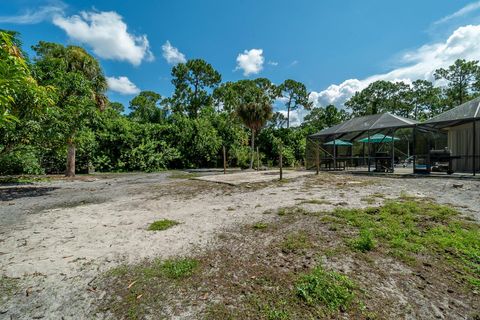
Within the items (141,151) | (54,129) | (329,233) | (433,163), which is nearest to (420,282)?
(329,233)

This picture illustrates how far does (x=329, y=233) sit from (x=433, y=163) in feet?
39.4

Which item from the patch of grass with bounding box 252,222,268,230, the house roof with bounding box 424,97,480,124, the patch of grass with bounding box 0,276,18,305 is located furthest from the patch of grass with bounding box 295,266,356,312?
the house roof with bounding box 424,97,480,124

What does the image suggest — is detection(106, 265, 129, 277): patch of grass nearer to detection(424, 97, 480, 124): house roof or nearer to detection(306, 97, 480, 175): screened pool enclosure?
detection(306, 97, 480, 175): screened pool enclosure

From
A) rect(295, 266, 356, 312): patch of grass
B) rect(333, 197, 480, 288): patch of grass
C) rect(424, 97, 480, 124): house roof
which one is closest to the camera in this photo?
rect(295, 266, 356, 312): patch of grass

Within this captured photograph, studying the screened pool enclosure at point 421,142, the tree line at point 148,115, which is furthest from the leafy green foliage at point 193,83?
the screened pool enclosure at point 421,142

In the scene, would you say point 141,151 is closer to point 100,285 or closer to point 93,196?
point 93,196

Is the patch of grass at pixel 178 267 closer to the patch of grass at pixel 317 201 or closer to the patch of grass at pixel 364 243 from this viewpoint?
the patch of grass at pixel 364 243

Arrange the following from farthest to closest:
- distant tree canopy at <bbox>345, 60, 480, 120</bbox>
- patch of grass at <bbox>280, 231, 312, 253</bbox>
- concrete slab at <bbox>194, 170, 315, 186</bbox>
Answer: distant tree canopy at <bbox>345, 60, 480, 120</bbox> < concrete slab at <bbox>194, 170, 315, 186</bbox> < patch of grass at <bbox>280, 231, 312, 253</bbox>

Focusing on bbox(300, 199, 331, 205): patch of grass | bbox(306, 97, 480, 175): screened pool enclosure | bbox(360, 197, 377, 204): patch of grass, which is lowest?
bbox(300, 199, 331, 205): patch of grass

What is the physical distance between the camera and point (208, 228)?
3729 mm

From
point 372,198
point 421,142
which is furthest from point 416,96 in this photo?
point 372,198

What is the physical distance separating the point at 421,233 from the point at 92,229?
4874 millimetres

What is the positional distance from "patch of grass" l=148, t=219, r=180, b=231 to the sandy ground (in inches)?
5.1

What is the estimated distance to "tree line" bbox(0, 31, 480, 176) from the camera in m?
6.35
